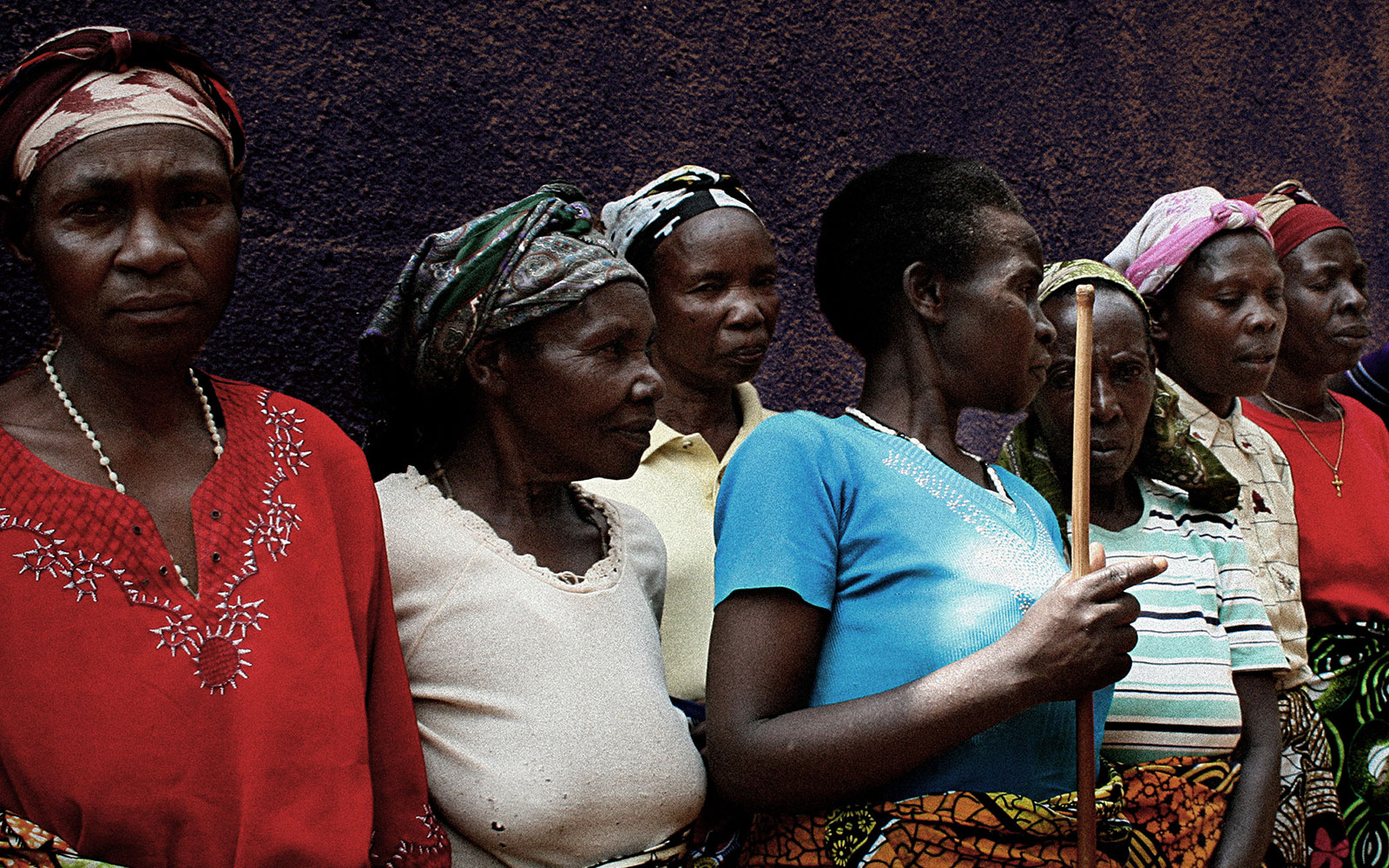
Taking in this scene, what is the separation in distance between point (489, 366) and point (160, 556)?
720 millimetres

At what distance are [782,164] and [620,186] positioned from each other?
63 centimetres

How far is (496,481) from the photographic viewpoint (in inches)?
84.7

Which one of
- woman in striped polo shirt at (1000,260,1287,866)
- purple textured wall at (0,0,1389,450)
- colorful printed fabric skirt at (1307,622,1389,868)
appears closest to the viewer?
woman in striped polo shirt at (1000,260,1287,866)

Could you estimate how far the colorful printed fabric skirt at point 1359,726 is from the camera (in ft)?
10.4

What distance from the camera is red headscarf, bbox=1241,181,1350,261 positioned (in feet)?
12.5

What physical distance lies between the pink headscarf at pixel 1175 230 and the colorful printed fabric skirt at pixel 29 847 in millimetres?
3021

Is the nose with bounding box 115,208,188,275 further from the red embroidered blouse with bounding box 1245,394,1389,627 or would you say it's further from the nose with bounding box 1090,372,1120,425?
the red embroidered blouse with bounding box 1245,394,1389,627

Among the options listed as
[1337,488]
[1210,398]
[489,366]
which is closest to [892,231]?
[489,366]

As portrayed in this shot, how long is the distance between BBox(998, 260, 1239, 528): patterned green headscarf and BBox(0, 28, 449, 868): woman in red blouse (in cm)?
161

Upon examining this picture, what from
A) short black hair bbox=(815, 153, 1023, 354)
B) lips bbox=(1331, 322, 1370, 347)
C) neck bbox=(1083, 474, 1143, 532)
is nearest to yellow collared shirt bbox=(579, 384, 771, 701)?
short black hair bbox=(815, 153, 1023, 354)

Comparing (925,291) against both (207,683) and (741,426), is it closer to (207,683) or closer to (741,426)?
(741,426)

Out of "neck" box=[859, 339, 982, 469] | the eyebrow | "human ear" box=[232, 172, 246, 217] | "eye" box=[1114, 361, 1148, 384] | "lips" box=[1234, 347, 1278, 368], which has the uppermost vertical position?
"lips" box=[1234, 347, 1278, 368]

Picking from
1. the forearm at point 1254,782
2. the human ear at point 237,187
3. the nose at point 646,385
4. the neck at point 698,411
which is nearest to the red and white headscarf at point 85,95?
the human ear at point 237,187

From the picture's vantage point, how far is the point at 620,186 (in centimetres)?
333
